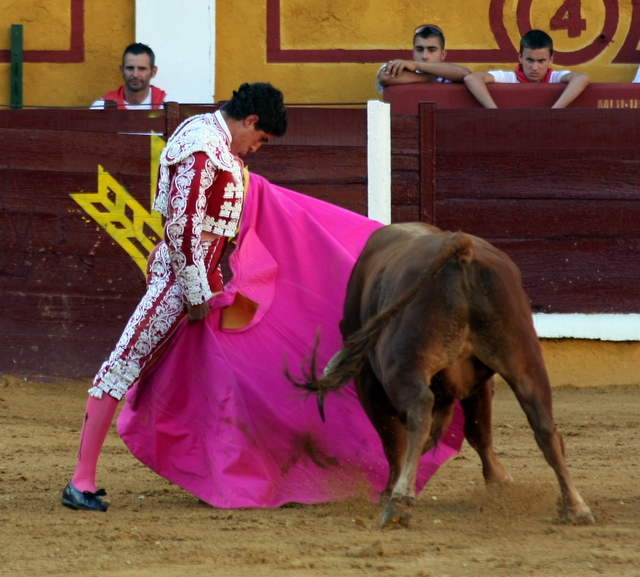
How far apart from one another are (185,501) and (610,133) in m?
3.36

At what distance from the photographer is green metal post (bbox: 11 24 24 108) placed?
→ 661 centimetres

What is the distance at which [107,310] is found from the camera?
18.8 feet

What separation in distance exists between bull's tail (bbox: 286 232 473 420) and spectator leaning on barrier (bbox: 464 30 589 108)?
311 cm

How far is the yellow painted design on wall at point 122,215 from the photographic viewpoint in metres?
5.70

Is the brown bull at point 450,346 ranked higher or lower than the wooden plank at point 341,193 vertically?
lower

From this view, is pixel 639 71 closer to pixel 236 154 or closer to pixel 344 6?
pixel 344 6

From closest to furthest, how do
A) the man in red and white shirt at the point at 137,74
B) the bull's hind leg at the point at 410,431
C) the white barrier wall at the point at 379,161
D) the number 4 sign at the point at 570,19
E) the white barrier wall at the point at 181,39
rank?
the bull's hind leg at the point at 410,431, the white barrier wall at the point at 379,161, the man in red and white shirt at the point at 137,74, the white barrier wall at the point at 181,39, the number 4 sign at the point at 570,19

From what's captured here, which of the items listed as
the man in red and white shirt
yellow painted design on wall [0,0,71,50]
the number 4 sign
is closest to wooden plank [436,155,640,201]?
the number 4 sign

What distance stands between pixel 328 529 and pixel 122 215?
3051mm

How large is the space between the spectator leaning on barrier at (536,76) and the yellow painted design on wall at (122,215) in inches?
66.8

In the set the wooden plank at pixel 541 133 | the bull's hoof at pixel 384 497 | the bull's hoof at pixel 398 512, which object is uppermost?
the wooden plank at pixel 541 133

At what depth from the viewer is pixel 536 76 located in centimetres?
599

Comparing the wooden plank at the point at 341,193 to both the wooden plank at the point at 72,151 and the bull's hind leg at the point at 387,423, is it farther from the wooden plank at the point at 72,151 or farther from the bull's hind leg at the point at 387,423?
the bull's hind leg at the point at 387,423

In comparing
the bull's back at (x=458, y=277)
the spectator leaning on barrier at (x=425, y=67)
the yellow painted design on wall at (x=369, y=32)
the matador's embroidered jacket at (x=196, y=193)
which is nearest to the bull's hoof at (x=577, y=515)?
the bull's back at (x=458, y=277)
